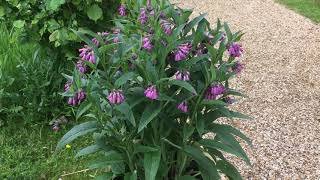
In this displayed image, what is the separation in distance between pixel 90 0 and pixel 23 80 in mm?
902

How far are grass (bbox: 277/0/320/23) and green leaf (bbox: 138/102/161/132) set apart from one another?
6.01 metres

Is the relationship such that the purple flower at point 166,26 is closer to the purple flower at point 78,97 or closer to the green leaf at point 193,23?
the green leaf at point 193,23

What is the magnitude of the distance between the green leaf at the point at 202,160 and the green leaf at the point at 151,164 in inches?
7.2

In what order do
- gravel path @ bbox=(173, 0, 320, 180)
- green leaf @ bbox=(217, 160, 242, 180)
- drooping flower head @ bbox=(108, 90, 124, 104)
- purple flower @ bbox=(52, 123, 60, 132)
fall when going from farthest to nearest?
gravel path @ bbox=(173, 0, 320, 180) → purple flower @ bbox=(52, 123, 60, 132) → green leaf @ bbox=(217, 160, 242, 180) → drooping flower head @ bbox=(108, 90, 124, 104)

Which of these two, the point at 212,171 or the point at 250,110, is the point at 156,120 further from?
the point at 250,110

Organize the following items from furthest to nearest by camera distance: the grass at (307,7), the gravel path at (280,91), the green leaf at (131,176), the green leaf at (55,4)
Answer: the grass at (307,7) → the gravel path at (280,91) → the green leaf at (55,4) → the green leaf at (131,176)

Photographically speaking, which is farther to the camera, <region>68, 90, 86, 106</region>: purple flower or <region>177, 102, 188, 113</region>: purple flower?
<region>177, 102, 188, 113</region>: purple flower

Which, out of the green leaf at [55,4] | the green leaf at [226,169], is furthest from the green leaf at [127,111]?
the green leaf at [55,4]

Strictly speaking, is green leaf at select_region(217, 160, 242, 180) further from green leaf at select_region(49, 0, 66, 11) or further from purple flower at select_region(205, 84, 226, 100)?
green leaf at select_region(49, 0, 66, 11)

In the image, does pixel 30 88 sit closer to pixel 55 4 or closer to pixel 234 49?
pixel 55 4

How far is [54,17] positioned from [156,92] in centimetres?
201

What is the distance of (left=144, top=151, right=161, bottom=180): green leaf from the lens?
7.22 ft

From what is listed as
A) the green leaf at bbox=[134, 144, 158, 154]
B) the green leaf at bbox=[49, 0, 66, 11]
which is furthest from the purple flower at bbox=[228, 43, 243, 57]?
the green leaf at bbox=[49, 0, 66, 11]

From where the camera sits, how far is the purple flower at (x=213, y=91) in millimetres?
2105
